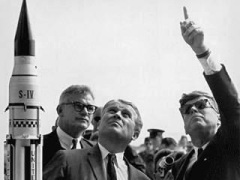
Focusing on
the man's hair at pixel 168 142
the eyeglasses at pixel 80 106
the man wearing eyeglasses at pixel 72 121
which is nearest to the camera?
the man wearing eyeglasses at pixel 72 121

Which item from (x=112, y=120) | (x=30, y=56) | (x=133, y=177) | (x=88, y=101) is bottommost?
(x=133, y=177)

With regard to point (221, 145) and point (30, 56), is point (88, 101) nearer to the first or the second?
point (30, 56)

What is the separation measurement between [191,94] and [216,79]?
1.30 meters

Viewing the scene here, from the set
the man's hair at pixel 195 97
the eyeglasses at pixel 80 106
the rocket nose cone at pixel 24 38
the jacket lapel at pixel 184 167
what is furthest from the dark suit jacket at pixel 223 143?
the rocket nose cone at pixel 24 38

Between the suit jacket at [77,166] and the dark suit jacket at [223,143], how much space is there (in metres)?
1.19

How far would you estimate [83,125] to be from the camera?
13.2 m

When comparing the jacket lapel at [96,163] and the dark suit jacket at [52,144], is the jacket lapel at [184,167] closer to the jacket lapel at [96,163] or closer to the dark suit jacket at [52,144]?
the jacket lapel at [96,163]

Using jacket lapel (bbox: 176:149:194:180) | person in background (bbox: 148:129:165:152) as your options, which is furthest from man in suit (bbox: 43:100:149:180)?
person in background (bbox: 148:129:165:152)

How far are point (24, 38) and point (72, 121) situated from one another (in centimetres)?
246

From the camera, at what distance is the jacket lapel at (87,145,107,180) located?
11117 millimetres

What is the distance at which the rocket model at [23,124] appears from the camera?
14.0 m

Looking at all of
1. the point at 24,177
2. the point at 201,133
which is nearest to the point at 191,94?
the point at 201,133

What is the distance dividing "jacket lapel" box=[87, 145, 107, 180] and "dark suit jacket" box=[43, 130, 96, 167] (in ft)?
5.89

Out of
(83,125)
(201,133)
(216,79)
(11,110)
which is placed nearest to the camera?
(216,79)
